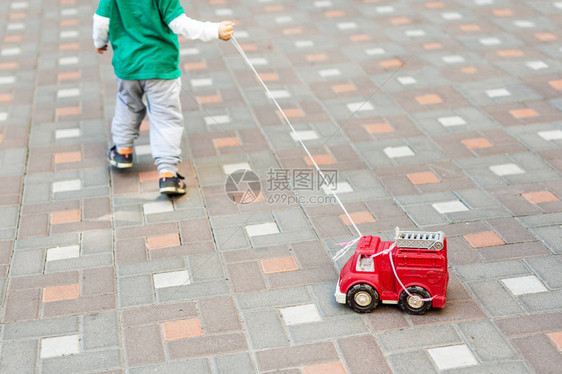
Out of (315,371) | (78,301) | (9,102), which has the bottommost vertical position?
(9,102)

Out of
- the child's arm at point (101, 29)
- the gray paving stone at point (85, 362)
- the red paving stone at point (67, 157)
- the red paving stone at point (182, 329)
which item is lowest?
the red paving stone at point (67, 157)

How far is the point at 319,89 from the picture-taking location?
5891mm

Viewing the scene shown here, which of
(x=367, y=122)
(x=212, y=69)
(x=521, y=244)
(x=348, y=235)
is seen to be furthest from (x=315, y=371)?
(x=212, y=69)

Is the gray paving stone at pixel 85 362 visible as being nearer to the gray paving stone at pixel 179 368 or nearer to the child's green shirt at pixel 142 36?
the gray paving stone at pixel 179 368

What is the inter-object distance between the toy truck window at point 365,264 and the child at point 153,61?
1528 mm

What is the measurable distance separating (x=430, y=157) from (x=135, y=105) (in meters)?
2.05

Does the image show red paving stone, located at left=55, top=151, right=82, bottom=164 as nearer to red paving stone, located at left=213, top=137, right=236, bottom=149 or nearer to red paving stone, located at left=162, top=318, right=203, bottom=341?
red paving stone, located at left=213, top=137, right=236, bottom=149

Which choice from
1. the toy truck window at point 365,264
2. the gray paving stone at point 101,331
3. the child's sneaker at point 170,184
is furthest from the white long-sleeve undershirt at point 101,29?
the toy truck window at point 365,264

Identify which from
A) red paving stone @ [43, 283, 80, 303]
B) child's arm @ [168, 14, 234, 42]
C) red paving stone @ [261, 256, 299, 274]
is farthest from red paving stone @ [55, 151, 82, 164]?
red paving stone @ [261, 256, 299, 274]

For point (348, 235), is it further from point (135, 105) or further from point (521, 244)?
point (135, 105)

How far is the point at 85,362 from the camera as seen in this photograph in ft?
9.99

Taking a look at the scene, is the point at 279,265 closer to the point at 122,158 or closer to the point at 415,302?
the point at 415,302

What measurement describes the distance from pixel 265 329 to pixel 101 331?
77 cm

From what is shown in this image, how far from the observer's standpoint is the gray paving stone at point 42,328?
10.6ft
